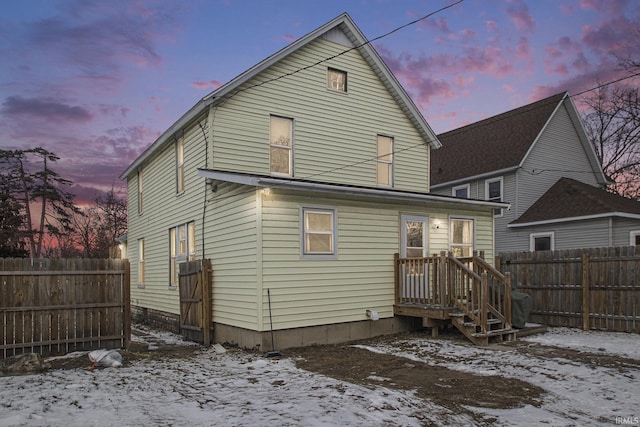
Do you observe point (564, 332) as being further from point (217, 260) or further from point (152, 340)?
point (152, 340)

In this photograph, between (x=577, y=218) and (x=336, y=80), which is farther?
(x=577, y=218)

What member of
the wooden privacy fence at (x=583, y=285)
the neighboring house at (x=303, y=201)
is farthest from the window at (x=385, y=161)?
the wooden privacy fence at (x=583, y=285)

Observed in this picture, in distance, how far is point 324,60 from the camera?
14078 mm

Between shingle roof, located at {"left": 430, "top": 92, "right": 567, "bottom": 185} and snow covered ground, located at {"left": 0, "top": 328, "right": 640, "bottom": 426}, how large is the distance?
14.9 m

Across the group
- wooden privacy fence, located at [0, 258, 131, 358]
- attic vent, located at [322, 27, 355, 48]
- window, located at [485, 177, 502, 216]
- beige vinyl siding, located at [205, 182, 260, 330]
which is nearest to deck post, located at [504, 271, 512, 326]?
beige vinyl siding, located at [205, 182, 260, 330]

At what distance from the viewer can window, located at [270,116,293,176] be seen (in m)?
13.0

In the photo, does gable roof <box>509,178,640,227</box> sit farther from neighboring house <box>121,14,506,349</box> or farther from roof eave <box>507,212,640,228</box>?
neighboring house <box>121,14,506,349</box>

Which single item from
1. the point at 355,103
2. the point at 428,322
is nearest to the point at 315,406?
the point at 428,322

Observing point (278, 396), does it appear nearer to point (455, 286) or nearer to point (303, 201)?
point (303, 201)

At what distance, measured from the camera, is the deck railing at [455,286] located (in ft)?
35.1

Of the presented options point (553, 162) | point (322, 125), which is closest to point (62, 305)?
point (322, 125)

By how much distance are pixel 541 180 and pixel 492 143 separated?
324 centimetres

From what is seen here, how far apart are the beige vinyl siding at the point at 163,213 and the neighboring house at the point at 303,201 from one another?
68 millimetres

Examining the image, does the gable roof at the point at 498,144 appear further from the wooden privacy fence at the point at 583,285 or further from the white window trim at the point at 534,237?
the wooden privacy fence at the point at 583,285
